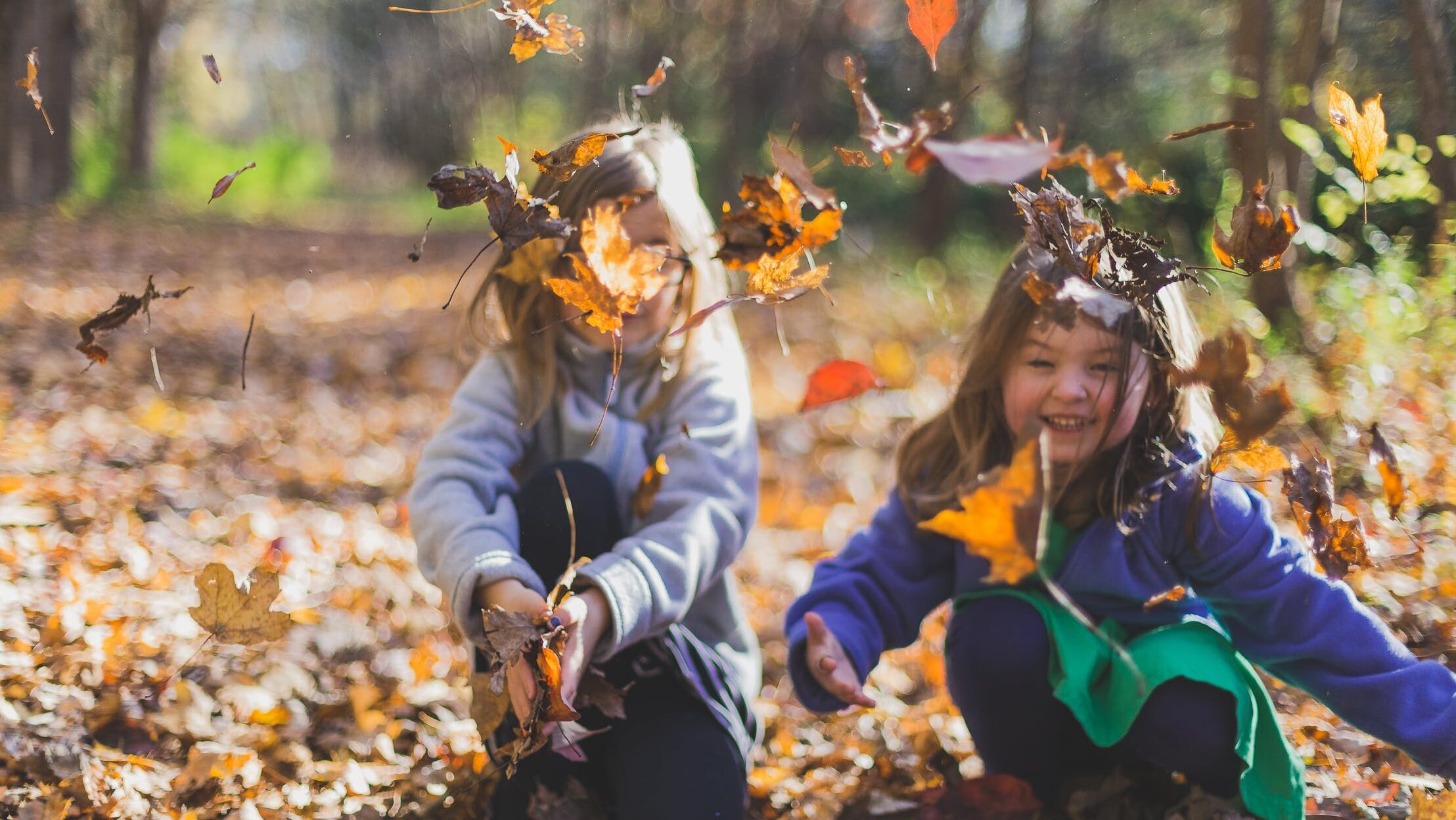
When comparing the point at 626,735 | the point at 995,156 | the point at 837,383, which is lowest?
the point at 626,735

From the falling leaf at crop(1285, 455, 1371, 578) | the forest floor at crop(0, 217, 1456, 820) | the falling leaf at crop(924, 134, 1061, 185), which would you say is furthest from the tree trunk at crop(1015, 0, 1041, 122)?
the falling leaf at crop(924, 134, 1061, 185)

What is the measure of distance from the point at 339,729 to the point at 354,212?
704 inches

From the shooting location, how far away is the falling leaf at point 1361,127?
1.41 meters

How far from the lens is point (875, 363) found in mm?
5566

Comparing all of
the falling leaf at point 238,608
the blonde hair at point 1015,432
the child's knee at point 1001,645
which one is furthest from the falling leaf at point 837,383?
the falling leaf at point 238,608

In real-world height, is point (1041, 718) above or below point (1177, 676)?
below

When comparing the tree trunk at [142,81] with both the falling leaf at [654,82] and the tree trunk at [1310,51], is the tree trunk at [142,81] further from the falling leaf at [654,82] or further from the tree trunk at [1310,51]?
the falling leaf at [654,82]

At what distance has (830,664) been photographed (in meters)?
1.61

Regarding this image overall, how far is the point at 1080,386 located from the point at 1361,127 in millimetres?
499

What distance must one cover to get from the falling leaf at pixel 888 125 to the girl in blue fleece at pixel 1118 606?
1.04ft

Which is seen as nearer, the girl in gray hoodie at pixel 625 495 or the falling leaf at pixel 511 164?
the falling leaf at pixel 511 164

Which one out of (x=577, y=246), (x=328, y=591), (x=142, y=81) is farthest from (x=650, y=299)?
(x=142, y=81)

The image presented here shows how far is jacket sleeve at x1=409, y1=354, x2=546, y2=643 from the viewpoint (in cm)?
Answer: 162

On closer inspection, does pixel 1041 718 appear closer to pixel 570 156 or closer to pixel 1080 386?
pixel 1080 386
